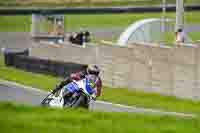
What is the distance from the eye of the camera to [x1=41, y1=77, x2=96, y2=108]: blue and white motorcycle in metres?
13.6

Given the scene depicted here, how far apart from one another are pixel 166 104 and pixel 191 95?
3.46 ft

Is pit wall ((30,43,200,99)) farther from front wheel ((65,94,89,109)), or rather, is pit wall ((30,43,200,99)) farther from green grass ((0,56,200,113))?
front wheel ((65,94,89,109))

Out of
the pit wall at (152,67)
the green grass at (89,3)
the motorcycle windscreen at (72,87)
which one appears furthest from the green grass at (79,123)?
the green grass at (89,3)

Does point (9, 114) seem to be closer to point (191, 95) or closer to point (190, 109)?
point (190, 109)

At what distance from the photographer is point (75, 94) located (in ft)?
45.0

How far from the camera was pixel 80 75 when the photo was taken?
45.6 ft

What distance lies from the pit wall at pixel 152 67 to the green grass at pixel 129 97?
0.31 metres

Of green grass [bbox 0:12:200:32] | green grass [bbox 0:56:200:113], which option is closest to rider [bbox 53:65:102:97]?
green grass [bbox 0:56:200:113]

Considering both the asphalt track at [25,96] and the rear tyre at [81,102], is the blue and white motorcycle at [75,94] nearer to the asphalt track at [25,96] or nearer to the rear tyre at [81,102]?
the rear tyre at [81,102]

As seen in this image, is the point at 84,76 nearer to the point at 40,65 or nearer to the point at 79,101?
the point at 79,101

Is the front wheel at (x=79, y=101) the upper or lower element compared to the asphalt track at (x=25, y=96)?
upper

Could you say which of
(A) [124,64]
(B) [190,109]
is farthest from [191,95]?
(A) [124,64]

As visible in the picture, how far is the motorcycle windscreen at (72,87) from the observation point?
13742mm

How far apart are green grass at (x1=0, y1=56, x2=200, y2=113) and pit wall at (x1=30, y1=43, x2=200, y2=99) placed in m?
0.31
